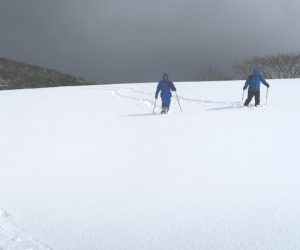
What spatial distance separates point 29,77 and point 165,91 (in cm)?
14828

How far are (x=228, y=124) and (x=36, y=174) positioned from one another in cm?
521

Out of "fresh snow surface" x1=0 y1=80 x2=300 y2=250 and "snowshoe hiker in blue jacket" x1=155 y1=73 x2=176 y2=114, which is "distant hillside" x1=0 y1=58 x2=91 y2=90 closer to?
"snowshoe hiker in blue jacket" x1=155 y1=73 x2=176 y2=114

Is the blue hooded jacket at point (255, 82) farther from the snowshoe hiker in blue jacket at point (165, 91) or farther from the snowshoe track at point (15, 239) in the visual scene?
the snowshoe track at point (15, 239)

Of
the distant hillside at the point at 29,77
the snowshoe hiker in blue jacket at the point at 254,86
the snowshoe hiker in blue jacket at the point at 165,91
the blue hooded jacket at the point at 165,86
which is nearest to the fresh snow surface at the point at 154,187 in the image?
the snowshoe hiker in blue jacket at the point at 165,91

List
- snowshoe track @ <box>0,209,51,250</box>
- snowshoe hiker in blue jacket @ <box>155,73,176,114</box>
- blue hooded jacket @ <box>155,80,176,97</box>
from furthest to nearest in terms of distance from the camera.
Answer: blue hooded jacket @ <box>155,80,176,97</box>
snowshoe hiker in blue jacket @ <box>155,73,176,114</box>
snowshoe track @ <box>0,209,51,250</box>

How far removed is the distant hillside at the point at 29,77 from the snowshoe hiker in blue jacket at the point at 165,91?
127 m

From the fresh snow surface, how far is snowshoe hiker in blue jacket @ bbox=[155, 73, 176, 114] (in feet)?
11.2

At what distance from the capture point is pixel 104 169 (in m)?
6.18

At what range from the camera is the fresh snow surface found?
3.81 m

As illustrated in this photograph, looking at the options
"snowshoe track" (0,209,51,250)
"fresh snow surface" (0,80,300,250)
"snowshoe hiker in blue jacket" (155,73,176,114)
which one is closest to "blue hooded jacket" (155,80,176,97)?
"snowshoe hiker in blue jacket" (155,73,176,114)

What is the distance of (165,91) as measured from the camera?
45.0 ft

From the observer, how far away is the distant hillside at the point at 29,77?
142m

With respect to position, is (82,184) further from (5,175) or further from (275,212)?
(275,212)

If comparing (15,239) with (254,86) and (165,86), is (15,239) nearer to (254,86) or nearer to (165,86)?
(165,86)
